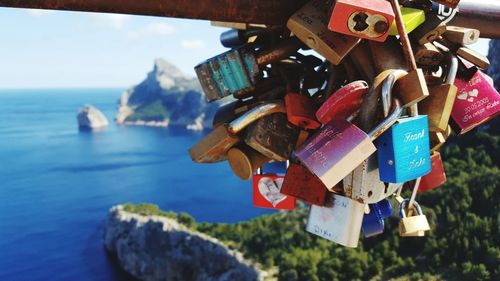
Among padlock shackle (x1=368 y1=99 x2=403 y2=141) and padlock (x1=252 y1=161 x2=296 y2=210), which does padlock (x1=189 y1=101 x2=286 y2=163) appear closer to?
padlock (x1=252 y1=161 x2=296 y2=210)

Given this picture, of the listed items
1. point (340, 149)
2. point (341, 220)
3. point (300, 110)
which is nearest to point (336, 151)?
point (340, 149)

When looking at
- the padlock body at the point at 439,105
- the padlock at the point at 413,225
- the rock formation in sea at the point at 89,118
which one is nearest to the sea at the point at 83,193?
the rock formation in sea at the point at 89,118

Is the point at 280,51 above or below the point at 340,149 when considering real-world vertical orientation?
above

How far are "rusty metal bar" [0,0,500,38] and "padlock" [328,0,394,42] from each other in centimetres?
17

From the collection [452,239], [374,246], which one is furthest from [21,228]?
[452,239]

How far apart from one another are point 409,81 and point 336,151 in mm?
215

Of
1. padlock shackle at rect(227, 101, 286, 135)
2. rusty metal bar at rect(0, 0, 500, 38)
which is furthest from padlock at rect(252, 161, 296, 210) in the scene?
rusty metal bar at rect(0, 0, 500, 38)

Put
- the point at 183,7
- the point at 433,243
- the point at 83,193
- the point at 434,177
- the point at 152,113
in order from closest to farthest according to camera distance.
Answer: the point at 183,7 → the point at 434,177 → the point at 433,243 → the point at 83,193 → the point at 152,113

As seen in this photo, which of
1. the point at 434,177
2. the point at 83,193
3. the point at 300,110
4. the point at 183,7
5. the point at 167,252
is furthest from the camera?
the point at 83,193

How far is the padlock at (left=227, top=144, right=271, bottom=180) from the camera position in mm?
1332

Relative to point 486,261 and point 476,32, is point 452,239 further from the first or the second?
point 476,32

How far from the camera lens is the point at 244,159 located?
4.39 ft

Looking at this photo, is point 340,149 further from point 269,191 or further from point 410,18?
point 269,191

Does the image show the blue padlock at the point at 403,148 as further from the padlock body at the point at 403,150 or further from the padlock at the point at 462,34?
the padlock at the point at 462,34
